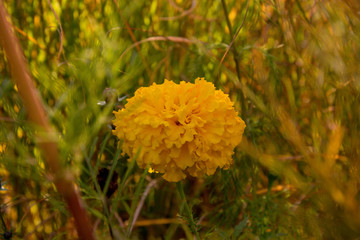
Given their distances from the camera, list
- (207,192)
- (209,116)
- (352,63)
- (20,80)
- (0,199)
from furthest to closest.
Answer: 1. (207,192)
2. (0,199)
3. (209,116)
4. (352,63)
5. (20,80)

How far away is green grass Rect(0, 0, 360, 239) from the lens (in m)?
0.48

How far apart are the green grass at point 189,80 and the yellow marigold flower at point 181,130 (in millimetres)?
35

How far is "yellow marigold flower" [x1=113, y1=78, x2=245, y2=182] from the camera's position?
479mm

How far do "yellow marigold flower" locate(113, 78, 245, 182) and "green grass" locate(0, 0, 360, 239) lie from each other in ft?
0.11

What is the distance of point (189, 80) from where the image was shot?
851 mm

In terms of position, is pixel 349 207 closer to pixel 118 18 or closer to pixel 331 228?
pixel 331 228

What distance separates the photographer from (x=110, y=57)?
51 centimetres

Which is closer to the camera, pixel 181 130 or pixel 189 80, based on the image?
pixel 181 130

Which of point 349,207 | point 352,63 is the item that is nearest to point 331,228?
point 349,207

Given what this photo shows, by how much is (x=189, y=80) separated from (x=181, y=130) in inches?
14.6

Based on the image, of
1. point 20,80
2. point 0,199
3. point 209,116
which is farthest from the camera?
point 0,199

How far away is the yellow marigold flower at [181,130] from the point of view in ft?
1.57

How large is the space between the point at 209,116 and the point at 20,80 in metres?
0.31

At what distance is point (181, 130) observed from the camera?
49cm
